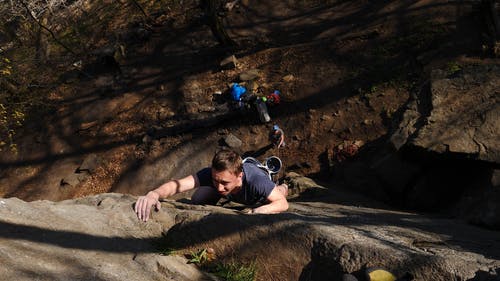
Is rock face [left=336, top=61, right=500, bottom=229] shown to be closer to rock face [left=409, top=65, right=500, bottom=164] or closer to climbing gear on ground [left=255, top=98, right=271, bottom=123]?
rock face [left=409, top=65, right=500, bottom=164]

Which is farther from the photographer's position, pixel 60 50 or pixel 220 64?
pixel 60 50

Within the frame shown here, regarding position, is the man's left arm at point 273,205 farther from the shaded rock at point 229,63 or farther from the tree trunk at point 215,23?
the tree trunk at point 215,23

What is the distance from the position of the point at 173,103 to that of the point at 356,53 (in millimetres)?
5514

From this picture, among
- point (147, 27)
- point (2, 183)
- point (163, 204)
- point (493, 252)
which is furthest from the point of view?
point (147, 27)

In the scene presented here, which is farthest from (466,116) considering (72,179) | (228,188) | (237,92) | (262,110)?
(72,179)

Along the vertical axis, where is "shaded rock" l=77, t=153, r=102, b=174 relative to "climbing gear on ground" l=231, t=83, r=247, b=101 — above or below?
below

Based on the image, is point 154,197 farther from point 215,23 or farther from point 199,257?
point 215,23

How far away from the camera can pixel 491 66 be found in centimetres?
612

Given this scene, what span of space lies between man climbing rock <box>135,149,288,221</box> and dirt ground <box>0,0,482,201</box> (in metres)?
4.39

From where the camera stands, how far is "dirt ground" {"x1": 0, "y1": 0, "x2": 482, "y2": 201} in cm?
975

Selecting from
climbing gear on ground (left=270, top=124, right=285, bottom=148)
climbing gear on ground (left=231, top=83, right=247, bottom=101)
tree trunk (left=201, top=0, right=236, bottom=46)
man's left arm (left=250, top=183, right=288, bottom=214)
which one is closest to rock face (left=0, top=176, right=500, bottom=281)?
man's left arm (left=250, top=183, right=288, bottom=214)

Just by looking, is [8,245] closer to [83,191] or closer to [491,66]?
[491,66]

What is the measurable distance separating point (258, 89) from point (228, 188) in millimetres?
7574

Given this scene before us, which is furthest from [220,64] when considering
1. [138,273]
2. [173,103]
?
[138,273]
